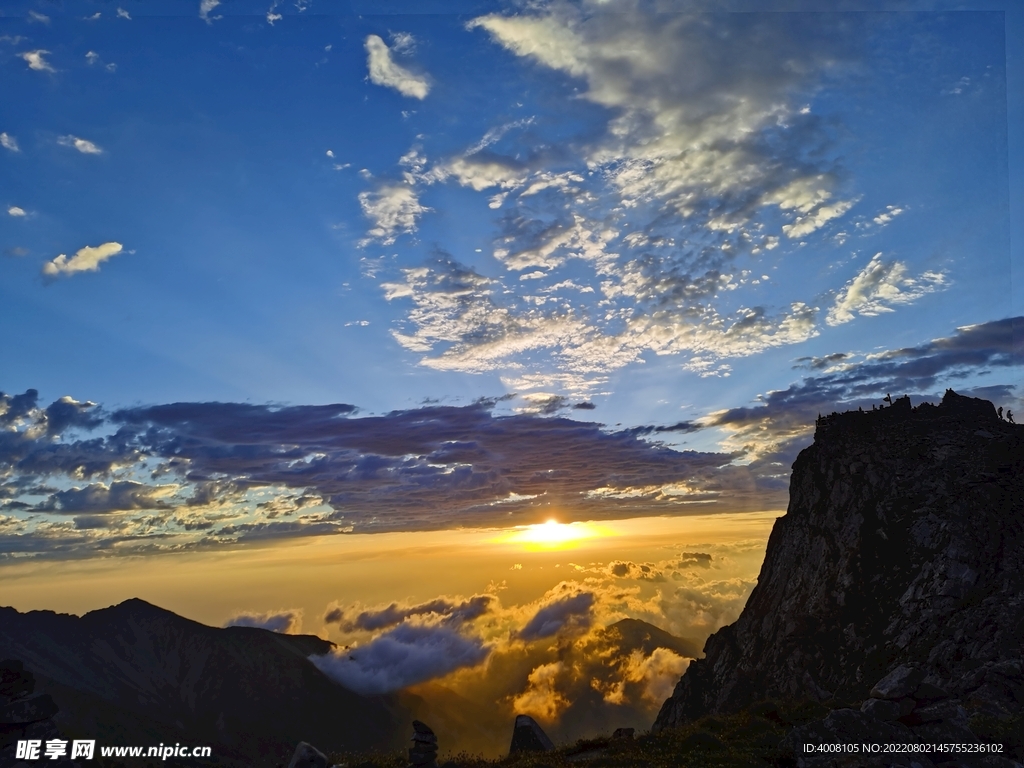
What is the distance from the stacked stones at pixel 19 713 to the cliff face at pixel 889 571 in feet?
164

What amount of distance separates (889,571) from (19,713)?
9731 cm

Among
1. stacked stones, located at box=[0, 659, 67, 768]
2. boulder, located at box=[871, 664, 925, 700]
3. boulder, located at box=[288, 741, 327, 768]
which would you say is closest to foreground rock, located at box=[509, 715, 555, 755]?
boulder, located at box=[288, 741, 327, 768]

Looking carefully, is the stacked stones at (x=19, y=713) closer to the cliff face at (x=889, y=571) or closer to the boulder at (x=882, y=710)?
the boulder at (x=882, y=710)

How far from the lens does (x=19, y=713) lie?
1356 inches

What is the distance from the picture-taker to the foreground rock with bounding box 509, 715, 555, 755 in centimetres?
4128

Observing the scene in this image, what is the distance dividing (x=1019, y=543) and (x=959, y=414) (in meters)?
31.8

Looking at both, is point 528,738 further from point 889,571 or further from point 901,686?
point 889,571

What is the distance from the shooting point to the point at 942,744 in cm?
2783

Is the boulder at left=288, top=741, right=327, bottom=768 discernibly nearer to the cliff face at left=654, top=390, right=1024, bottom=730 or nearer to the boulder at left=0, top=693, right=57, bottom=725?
the boulder at left=0, top=693, right=57, bottom=725

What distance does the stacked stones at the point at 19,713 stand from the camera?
3400cm

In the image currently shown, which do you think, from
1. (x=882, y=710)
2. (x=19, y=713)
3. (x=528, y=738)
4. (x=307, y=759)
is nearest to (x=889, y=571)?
(x=882, y=710)

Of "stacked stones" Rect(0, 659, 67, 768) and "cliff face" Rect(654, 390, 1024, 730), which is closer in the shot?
"stacked stones" Rect(0, 659, 67, 768)

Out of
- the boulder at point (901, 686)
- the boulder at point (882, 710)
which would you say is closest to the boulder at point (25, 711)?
the boulder at point (882, 710)

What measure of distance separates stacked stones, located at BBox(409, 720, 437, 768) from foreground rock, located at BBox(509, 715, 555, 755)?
11.0 meters
